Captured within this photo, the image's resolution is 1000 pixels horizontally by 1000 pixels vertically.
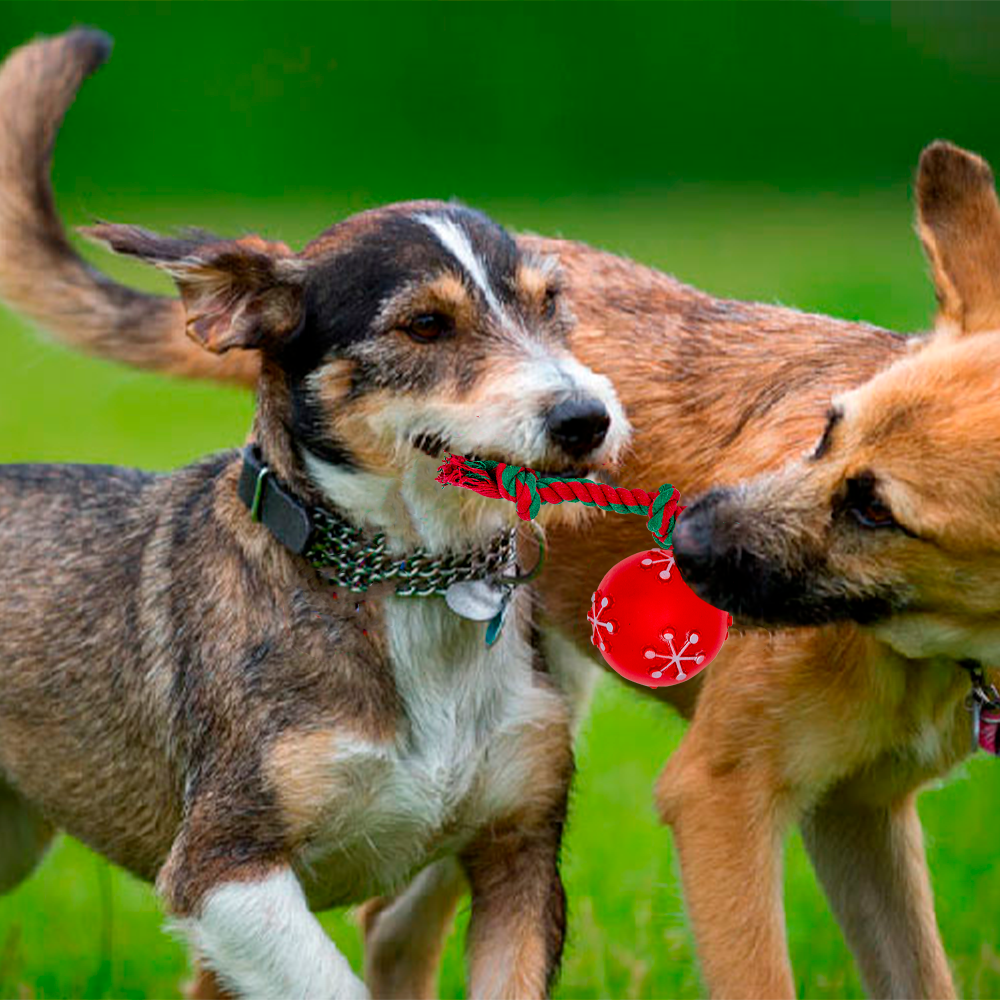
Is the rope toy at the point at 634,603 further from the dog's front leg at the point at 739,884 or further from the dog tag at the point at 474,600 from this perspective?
the dog's front leg at the point at 739,884

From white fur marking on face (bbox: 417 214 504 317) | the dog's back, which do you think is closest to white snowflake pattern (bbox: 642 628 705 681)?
white fur marking on face (bbox: 417 214 504 317)

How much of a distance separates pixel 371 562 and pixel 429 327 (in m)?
0.54

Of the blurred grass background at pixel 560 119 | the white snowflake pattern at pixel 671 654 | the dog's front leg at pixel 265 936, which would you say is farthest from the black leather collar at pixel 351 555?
the blurred grass background at pixel 560 119

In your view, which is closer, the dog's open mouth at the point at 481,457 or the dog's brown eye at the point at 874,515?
the dog's brown eye at the point at 874,515

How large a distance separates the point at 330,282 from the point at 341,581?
2.18 ft

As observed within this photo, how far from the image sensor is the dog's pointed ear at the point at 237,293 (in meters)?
4.93

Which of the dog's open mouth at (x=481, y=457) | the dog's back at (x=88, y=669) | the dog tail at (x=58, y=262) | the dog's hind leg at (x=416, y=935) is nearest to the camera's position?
the dog's open mouth at (x=481, y=457)

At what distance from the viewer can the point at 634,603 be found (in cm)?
496

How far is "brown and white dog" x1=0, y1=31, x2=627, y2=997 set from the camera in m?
4.80

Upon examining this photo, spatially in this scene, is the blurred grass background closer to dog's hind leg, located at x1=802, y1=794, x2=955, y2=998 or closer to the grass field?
the grass field

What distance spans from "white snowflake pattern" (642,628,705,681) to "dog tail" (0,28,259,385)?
1.76 metres

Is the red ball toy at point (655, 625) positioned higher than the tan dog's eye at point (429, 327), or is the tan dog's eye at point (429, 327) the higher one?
the tan dog's eye at point (429, 327)

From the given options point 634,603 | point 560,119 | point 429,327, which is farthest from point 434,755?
point 560,119

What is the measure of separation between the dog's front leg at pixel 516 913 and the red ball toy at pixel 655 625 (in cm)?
45
